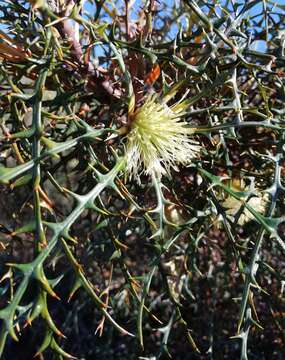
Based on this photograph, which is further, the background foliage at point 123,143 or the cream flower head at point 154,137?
the cream flower head at point 154,137

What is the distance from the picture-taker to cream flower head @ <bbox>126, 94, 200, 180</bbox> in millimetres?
978

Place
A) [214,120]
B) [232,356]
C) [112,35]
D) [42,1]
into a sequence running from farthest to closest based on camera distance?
[232,356]
[214,120]
[112,35]
[42,1]

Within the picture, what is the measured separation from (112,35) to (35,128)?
0.21 metres

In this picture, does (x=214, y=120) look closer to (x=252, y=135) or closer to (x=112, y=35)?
(x=252, y=135)

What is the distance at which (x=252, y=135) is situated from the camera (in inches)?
49.3

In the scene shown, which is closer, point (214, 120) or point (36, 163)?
point (36, 163)

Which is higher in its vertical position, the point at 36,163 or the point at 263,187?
the point at 36,163

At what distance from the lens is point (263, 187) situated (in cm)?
116

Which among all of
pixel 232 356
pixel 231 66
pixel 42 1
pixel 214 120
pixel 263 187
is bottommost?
pixel 232 356

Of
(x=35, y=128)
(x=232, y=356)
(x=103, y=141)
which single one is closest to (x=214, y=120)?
(x=103, y=141)

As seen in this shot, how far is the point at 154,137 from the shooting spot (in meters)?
0.99

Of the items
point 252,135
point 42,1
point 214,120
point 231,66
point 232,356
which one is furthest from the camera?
point 232,356

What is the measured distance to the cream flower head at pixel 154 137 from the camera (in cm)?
98

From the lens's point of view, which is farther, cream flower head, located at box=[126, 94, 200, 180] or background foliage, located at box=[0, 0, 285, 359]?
cream flower head, located at box=[126, 94, 200, 180]
